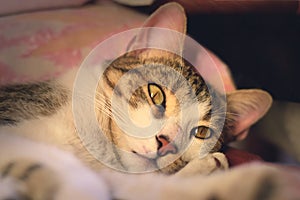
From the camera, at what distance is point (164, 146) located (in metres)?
0.71

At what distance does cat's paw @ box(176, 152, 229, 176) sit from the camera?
0.66m

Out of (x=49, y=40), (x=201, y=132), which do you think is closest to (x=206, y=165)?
(x=201, y=132)

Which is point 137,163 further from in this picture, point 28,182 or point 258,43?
point 258,43

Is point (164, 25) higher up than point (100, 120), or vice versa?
point (164, 25)

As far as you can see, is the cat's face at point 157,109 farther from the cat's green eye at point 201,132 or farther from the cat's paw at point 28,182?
the cat's paw at point 28,182

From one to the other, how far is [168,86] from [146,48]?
83 millimetres

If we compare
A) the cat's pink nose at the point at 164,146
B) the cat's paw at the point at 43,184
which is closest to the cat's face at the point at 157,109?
the cat's pink nose at the point at 164,146

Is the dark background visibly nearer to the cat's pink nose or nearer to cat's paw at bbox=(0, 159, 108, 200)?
the cat's pink nose

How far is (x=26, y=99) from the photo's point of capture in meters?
0.77

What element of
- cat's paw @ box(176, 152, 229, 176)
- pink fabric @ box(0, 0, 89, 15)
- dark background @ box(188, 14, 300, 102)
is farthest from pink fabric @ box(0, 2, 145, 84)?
cat's paw @ box(176, 152, 229, 176)

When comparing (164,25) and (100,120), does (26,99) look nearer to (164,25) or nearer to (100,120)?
(100,120)

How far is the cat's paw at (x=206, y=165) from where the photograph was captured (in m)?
0.66

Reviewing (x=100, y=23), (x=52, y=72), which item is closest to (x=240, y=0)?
(x=100, y=23)

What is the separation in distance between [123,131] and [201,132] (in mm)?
131
